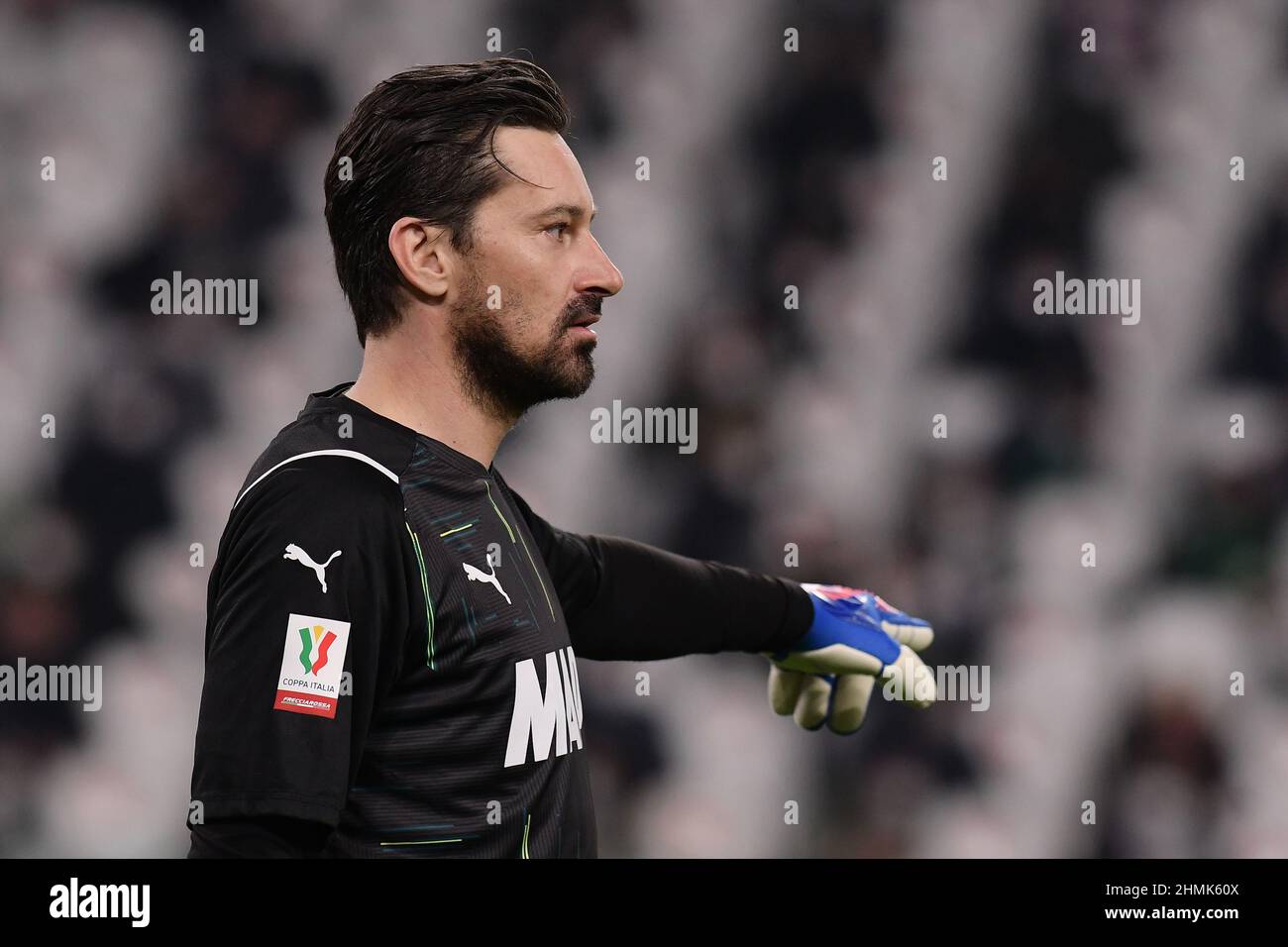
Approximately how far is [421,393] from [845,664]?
1.24 ft

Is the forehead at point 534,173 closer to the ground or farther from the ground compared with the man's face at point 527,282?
farther from the ground

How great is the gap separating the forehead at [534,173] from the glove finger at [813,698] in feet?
1.31

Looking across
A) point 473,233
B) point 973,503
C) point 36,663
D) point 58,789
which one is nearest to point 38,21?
point 36,663

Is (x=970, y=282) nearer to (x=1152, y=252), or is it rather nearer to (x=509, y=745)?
(x=1152, y=252)

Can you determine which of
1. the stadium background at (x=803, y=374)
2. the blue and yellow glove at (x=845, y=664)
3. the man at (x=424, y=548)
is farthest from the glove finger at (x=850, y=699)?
the stadium background at (x=803, y=374)

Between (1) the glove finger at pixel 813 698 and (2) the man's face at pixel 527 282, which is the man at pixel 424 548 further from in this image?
(1) the glove finger at pixel 813 698

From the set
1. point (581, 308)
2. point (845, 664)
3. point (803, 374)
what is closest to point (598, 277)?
point (581, 308)

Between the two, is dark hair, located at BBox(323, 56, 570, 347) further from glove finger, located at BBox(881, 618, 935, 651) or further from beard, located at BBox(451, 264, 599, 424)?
glove finger, located at BBox(881, 618, 935, 651)

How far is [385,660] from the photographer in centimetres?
56

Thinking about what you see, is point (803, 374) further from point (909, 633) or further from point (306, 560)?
point (306, 560)

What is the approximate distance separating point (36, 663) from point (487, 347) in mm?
1121

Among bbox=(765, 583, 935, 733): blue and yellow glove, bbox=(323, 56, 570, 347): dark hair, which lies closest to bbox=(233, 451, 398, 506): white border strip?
bbox=(323, 56, 570, 347): dark hair

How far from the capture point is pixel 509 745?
60cm

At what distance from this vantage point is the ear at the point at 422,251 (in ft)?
2.19
